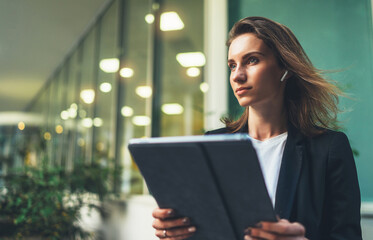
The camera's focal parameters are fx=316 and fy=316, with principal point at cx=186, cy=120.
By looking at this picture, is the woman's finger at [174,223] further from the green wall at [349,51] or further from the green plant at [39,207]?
the green plant at [39,207]

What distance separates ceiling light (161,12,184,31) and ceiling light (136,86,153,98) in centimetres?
73

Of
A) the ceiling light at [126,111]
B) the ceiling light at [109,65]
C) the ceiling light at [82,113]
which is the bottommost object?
the ceiling light at [126,111]

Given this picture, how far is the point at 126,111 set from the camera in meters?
4.34

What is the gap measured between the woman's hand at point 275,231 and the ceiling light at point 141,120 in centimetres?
296

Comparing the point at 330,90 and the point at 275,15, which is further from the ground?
the point at 275,15

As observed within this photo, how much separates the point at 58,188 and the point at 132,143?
2809 mm

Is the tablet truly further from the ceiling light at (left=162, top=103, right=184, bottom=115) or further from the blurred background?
the ceiling light at (left=162, top=103, right=184, bottom=115)

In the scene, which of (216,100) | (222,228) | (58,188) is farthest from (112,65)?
(222,228)

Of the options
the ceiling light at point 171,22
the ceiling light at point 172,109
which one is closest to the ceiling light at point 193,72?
the ceiling light at point 172,109

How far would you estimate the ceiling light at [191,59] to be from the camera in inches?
123

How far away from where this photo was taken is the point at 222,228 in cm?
81

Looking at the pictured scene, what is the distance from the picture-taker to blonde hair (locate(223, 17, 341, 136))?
45.6 inches

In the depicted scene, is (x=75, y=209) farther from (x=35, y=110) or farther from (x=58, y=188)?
(x=35, y=110)

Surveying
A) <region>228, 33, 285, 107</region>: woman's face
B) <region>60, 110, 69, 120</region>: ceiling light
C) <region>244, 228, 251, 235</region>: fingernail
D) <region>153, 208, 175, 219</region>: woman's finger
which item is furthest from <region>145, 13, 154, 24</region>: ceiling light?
<region>60, 110, 69, 120</region>: ceiling light
